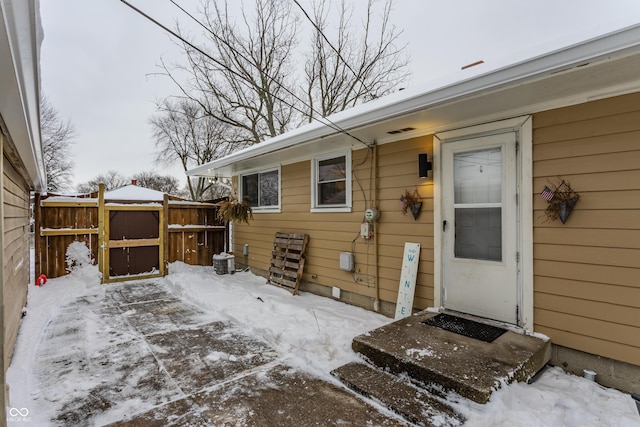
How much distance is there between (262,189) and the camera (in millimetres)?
6758

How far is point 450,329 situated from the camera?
308 cm

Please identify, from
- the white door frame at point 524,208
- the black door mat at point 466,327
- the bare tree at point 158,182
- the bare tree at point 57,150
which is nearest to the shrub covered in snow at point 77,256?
the black door mat at point 466,327

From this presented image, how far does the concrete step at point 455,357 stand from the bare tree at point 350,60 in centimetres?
818

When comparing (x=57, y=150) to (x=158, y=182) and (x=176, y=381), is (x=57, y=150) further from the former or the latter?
(x=176, y=381)

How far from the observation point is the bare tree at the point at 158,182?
83.6 ft

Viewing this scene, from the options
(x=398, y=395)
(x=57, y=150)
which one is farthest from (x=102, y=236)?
(x=57, y=150)

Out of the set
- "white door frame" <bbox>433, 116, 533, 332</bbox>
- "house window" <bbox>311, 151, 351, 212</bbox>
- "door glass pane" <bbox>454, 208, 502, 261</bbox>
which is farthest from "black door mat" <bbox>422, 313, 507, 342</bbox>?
"house window" <bbox>311, 151, 351, 212</bbox>

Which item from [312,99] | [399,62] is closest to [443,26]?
[399,62]

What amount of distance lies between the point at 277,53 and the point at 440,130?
9.55 m

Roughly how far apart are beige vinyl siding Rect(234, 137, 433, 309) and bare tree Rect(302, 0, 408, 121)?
5019mm

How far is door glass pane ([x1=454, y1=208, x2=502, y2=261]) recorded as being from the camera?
322 cm

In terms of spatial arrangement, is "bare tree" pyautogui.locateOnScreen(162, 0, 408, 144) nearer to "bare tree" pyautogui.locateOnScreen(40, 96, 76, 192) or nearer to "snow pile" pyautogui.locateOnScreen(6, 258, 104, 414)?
"snow pile" pyautogui.locateOnScreen(6, 258, 104, 414)

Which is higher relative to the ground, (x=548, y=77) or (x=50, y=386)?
(x=548, y=77)

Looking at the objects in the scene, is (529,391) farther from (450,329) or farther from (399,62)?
(399,62)
